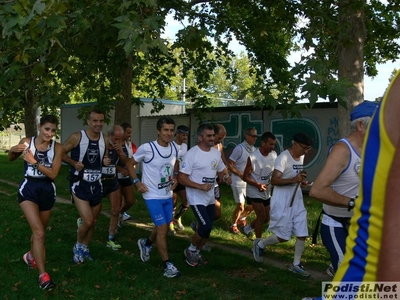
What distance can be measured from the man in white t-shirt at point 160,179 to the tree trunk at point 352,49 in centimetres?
274

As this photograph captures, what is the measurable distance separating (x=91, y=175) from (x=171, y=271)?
1.73 meters

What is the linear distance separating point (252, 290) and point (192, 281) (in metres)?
0.78

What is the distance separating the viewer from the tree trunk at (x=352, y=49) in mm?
7051

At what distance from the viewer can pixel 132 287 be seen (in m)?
5.67

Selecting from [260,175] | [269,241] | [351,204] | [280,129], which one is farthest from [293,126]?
[351,204]

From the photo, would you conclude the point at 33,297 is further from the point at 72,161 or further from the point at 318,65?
the point at 318,65

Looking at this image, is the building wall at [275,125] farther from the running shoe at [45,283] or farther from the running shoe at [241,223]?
the running shoe at [45,283]

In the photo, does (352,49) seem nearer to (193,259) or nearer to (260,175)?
(260,175)

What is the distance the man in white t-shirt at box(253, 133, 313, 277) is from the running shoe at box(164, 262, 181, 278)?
1441 millimetres

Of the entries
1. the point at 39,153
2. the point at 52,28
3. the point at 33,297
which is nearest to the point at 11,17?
the point at 52,28

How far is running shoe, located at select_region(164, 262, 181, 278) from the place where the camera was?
19.9ft

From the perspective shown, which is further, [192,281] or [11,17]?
[192,281]

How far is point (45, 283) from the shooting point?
536cm

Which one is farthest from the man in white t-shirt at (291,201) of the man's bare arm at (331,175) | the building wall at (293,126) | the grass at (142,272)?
→ the building wall at (293,126)
